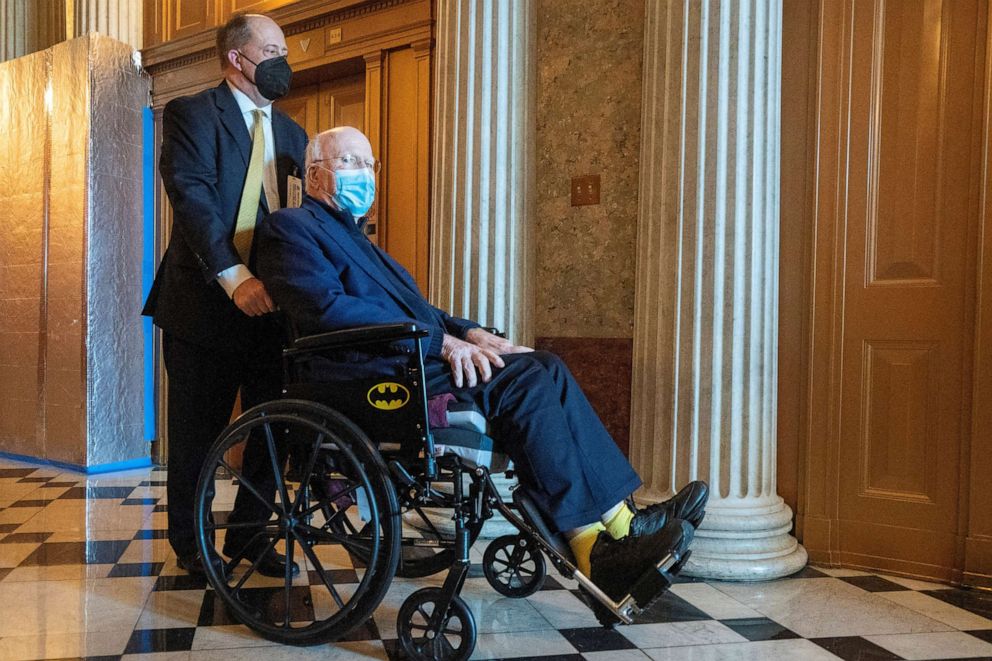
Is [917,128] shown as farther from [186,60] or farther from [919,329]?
[186,60]

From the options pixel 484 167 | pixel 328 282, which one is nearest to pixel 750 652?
pixel 328 282

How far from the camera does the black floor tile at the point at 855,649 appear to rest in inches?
73.7

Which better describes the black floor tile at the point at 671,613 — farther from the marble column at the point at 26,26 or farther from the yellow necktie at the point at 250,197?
the marble column at the point at 26,26

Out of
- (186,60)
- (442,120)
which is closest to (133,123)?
(186,60)

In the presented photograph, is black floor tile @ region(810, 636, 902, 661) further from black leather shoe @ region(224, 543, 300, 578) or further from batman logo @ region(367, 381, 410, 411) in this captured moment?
black leather shoe @ region(224, 543, 300, 578)

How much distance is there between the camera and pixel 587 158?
3.04m

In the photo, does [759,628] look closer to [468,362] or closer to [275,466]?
[468,362]

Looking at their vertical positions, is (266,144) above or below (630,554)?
above

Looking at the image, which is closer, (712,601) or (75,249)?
(712,601)

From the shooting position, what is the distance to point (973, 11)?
7.97ft

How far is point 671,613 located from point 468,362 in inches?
34.8

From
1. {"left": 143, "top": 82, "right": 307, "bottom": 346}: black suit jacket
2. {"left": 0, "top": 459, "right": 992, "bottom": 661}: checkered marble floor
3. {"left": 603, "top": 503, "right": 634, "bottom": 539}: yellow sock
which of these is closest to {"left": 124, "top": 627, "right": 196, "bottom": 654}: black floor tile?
{"left": 0, "top": 459, "right": 992, "bottom": 661}: checkered marble floor

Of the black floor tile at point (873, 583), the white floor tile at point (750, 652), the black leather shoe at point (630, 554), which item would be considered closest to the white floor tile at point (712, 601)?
the white floor tile at point (750, 652)

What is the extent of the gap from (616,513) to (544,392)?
0.30 meters
